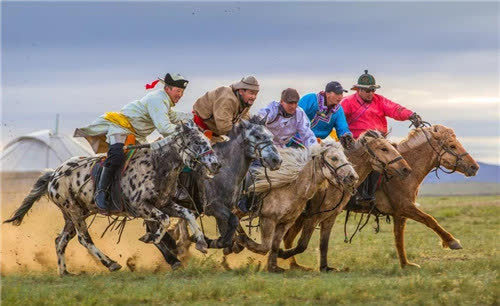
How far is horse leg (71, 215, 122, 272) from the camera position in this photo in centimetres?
1179

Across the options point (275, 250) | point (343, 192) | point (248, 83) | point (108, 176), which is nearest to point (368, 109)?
point (343, 192)

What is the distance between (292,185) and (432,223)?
2467mm

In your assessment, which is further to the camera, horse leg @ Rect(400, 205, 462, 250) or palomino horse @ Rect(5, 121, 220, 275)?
horse leg @ Rect(400, 205, 462, 250)

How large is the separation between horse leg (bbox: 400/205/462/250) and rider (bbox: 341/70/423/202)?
1.39m

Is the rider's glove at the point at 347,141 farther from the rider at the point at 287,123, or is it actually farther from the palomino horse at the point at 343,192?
the rider at the point at 287,123

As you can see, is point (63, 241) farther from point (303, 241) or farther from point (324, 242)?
point (324, 242)

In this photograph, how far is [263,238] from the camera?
11.6m

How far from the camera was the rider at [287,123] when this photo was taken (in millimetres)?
12145

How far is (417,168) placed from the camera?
44.8 feet

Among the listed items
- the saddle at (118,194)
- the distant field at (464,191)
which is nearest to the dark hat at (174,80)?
the saddle at (118,194)

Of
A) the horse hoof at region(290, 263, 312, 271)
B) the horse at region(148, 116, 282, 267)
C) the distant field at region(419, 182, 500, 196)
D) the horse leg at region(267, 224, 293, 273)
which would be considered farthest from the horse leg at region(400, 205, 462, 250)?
the distant field at region(419, 182, 500, 196)

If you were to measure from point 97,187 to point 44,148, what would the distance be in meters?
20.8

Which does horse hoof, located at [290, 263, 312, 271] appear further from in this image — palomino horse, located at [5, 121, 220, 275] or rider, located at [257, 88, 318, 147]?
palomino horse, located at [5, 121, 220, 275]

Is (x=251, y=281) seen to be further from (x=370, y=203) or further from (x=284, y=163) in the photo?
(x=370, y=203)
